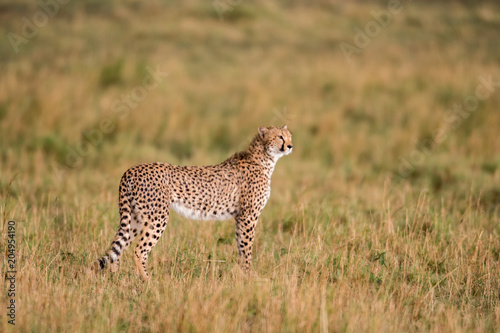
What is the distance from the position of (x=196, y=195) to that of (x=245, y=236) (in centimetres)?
55

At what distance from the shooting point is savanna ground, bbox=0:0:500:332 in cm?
477

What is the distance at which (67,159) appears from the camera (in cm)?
1035

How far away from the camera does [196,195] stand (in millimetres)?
5637

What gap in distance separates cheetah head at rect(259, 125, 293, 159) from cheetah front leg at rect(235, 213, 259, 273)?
1.91ft

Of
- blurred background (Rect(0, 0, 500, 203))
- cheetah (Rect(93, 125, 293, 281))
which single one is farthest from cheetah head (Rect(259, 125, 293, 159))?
blurred background (Rect(0, 0, 500, 203))

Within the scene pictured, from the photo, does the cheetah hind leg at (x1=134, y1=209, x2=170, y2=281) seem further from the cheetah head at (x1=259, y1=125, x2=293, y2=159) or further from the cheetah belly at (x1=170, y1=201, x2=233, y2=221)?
the cheetah head at (x1=259, y1=125, x2=293, y2=159)

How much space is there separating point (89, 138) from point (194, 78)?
3941 mm

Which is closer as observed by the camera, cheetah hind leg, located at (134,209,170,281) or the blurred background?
cheetah hind leg, located at (134,209,170,281)

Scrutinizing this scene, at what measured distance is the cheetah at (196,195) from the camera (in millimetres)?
5363

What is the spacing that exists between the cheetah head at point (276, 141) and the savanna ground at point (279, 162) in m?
0.85

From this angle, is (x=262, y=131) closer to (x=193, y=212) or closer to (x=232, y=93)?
(x=193, y=212)

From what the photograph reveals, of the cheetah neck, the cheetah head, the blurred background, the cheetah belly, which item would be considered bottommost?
the cheetah belly

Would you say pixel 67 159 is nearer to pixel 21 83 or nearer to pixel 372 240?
pixel 21 83

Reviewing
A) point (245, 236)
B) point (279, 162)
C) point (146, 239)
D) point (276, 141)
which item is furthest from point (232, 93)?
point (146, 239)
